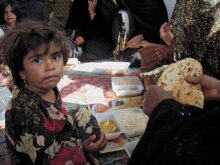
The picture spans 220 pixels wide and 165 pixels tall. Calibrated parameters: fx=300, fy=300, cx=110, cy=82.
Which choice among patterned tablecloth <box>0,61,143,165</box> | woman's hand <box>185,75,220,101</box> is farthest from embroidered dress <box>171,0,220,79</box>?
patterned tablecloth <box>0,61,143,165</box>

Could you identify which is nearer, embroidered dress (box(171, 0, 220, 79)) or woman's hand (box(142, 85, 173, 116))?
woman's hand (box(142, 85, 173, 116))

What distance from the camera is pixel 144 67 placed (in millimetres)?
2127

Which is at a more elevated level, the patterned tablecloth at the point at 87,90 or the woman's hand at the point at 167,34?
the woman's hand at the point at 167,34

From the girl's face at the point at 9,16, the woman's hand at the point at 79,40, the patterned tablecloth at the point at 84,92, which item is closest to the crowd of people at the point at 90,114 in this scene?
the patterned tablecloth at the point at 84,92

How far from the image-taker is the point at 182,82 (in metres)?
1.48

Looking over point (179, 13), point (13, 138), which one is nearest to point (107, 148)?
point (13, 138)

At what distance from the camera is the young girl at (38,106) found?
1156mm

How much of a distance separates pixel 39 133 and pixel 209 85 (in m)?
0.76

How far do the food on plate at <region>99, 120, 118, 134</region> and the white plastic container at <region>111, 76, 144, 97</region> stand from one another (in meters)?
0.34

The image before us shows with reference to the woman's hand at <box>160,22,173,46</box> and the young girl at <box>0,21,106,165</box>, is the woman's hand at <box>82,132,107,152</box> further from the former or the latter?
the woman's hand at <box>160,22,173,46</box>

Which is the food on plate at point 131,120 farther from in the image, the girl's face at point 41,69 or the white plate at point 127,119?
the girl's face at point 41,69

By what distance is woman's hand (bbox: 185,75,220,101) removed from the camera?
1298 millimetres

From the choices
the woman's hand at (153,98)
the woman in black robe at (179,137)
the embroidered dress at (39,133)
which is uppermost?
the woman in black robe at (179,137)

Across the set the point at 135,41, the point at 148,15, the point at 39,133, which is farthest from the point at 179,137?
the point at 148,15
